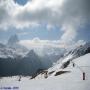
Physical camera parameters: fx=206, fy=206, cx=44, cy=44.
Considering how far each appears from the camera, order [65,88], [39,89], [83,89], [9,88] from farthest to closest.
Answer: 1. [9,88]
2. [39,89]
3. [65,88]
4. [83,89]

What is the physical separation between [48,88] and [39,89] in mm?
948

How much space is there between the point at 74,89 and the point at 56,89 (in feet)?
6.51

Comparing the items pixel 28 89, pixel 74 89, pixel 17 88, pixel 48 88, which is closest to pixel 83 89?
pixel 74 89

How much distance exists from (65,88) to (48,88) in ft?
6.32

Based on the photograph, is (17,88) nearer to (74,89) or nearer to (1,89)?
(1,89)

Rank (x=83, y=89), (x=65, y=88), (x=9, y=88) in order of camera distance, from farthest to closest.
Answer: (x=9, y=88) → (x=65, y=88) → (x=83, y=89)

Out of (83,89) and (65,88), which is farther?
(65,88)

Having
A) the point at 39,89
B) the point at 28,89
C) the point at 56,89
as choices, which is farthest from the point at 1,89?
the point at 56,89

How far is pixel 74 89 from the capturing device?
705 inches

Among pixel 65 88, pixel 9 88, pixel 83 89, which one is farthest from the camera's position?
pixel 9 88

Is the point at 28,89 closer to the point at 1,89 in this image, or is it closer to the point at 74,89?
the point at 1,89

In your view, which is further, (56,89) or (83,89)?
(56,89)

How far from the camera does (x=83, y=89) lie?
671 inches

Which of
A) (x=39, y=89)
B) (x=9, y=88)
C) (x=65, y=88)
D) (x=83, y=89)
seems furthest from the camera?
(x=9, y=88)
